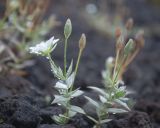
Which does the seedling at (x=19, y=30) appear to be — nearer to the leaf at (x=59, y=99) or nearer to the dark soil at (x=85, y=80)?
the dark soil at (x=85, y=80)

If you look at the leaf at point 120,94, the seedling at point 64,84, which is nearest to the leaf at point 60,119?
the seedling at point 64,84

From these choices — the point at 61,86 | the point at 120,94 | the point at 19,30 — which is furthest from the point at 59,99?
the point at 19,30

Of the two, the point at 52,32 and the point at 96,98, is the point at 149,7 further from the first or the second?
the point at 96,98

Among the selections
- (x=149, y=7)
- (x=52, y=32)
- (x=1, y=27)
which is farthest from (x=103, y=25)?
(x=1, y=27)

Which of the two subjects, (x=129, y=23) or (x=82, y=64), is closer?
(x=129, y=23)

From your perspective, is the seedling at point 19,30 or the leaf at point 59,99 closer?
the leaf at point 59,99

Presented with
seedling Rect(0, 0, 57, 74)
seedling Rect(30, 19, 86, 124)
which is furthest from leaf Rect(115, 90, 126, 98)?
seedling Rect(0, 0, 57, 74)

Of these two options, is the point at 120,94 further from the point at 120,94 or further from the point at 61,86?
the point at 61,86

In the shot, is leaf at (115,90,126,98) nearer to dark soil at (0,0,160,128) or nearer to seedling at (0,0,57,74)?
dark soil at (0,0,160,128)
